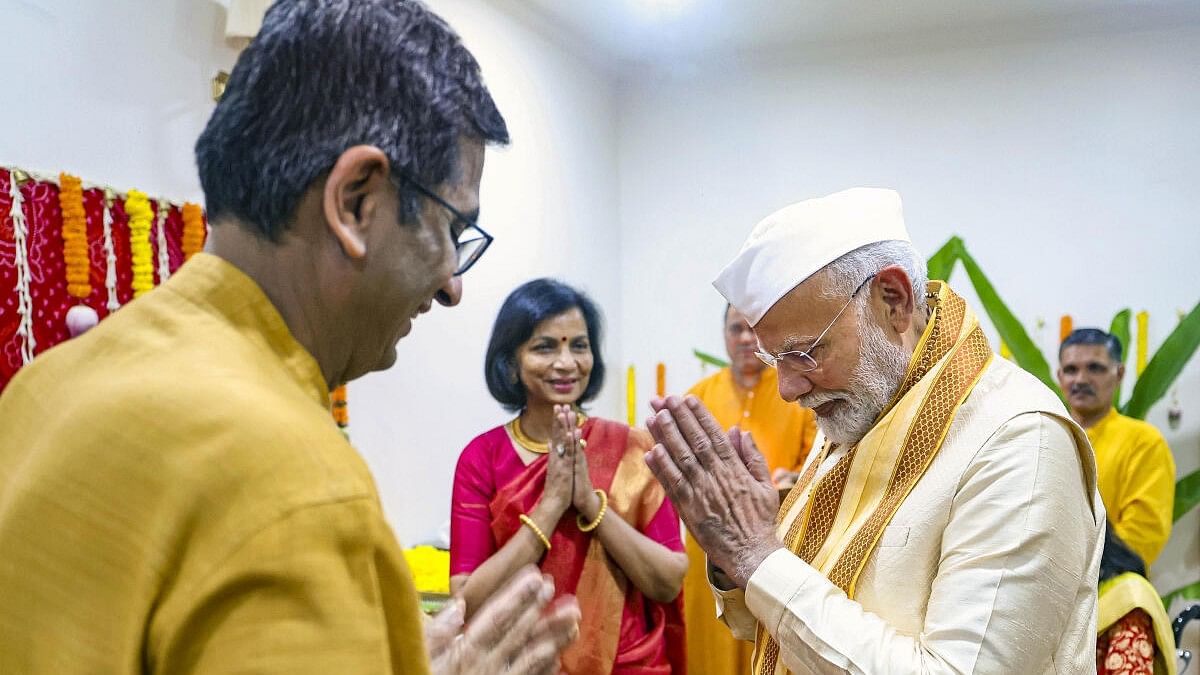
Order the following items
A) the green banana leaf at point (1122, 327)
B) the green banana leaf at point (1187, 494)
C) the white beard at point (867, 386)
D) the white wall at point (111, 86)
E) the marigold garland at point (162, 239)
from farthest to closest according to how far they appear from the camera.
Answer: the green banana leaf at point (1122, 327)
the green banana leaf at point (1187, 494)
the marigold garland at point (162, 239)
the white wall at point (111, 86)
the white beard at point (867, 386)

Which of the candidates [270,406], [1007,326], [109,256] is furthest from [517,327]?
[1007,326]

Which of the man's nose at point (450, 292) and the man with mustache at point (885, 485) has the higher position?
the man's nose at point (450, 292)

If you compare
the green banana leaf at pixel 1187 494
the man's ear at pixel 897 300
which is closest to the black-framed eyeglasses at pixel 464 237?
the man's ear at pixel 897 300

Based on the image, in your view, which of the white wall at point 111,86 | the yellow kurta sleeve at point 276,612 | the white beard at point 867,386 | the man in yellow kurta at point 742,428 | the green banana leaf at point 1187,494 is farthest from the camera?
the green banana leaf at point 1187,494

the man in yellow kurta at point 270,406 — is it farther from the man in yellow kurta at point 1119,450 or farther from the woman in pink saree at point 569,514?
the man in yellow kurta at point 1119,450

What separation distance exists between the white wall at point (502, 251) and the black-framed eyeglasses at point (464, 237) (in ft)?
8.37

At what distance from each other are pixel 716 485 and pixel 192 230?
178cm

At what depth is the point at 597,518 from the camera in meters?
2.38

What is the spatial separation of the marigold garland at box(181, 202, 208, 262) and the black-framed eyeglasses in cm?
196

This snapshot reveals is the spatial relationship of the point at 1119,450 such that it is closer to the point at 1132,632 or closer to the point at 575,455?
the point at 1132,632

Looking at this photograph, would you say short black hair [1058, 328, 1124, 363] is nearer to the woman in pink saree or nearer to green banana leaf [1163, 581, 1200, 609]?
green banana leaf [1163, 581, 1200, 609]

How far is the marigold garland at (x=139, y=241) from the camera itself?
2428 millimetres

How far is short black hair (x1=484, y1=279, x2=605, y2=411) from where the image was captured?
8.70 ft

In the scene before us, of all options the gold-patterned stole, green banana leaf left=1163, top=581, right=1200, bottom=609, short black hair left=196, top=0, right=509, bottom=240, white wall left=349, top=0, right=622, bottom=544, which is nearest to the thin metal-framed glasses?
the gold-patterned stole
